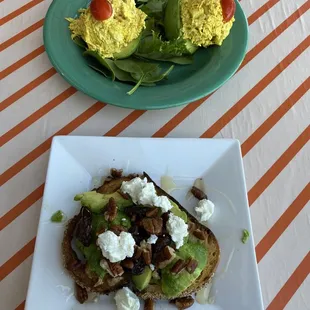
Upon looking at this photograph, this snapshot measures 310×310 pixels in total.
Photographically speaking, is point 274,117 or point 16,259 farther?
point 274,117

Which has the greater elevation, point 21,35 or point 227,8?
point 21,35

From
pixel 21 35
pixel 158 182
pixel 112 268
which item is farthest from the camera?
pixel 21 35

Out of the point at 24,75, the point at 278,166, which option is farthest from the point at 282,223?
the point at 24,75

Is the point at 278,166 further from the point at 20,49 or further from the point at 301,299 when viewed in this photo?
the point at 20,49

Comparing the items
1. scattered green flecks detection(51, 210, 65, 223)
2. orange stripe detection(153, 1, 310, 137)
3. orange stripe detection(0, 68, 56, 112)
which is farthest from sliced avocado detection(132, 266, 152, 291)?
orange stripe detection(0, 68, 56, 112)

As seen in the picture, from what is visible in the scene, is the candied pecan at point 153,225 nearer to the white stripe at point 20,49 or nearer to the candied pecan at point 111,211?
the candied pecan at point 111,211

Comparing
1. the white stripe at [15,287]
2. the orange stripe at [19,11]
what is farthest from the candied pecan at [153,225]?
the orange stripe at [19,11]
